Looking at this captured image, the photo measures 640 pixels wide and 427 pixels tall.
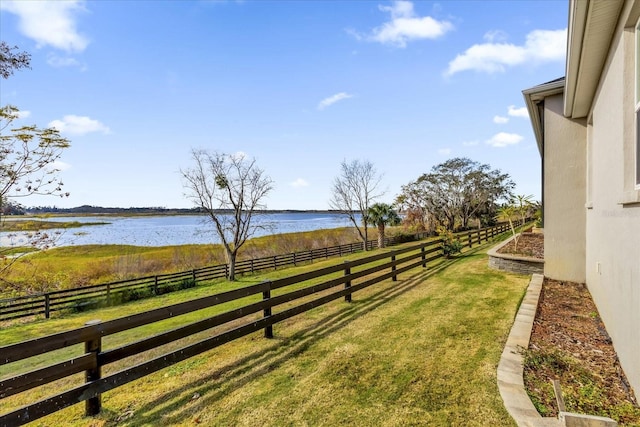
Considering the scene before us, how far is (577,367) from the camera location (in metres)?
3.49

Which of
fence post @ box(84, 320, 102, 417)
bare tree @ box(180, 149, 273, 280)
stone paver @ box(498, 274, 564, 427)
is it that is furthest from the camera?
bare tree @ box(180, 149, 273, 280)

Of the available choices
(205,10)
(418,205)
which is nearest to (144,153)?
(205,10)

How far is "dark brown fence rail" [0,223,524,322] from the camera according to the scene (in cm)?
1261

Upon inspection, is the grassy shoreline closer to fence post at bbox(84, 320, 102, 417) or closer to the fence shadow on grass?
fence post at bbox(84, 320, 102, 417)

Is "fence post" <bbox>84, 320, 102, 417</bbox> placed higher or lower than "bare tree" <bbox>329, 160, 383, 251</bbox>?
lower

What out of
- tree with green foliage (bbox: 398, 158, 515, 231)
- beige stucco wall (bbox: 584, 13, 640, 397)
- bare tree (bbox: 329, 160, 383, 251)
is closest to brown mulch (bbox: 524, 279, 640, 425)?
beige stucco wall (bbox: 584, 13, 640, 397)

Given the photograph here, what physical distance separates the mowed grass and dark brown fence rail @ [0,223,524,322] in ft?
34.9

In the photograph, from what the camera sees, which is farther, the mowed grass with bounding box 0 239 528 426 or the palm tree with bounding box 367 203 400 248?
the palm tree with bounding box 367 203 400 248

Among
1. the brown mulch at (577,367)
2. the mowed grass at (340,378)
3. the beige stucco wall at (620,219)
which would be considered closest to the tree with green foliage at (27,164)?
the mowed grass at (340,378)

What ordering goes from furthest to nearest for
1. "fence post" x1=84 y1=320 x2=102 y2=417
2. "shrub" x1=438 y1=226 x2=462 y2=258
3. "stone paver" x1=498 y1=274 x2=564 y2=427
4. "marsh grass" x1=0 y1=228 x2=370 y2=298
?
"marsh grass" x1=0 y1=228 x2=370 y2=298 < "shrub" x1=438 y1=226 x2=462 y2=258 < "fence post" x1=84 y1=320 x2=102 y2=417 < "stone paver" x1=498 y1=274 x2=564 y2=427

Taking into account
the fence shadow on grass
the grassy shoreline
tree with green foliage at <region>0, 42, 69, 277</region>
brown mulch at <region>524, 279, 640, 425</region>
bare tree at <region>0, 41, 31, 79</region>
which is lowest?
the fence shadow on grass

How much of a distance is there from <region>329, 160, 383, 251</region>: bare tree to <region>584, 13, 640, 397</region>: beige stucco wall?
28.3m

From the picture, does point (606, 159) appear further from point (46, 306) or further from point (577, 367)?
point (46, 306)

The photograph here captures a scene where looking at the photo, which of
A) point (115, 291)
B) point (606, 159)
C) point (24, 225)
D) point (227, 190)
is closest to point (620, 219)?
point (606, 159)
